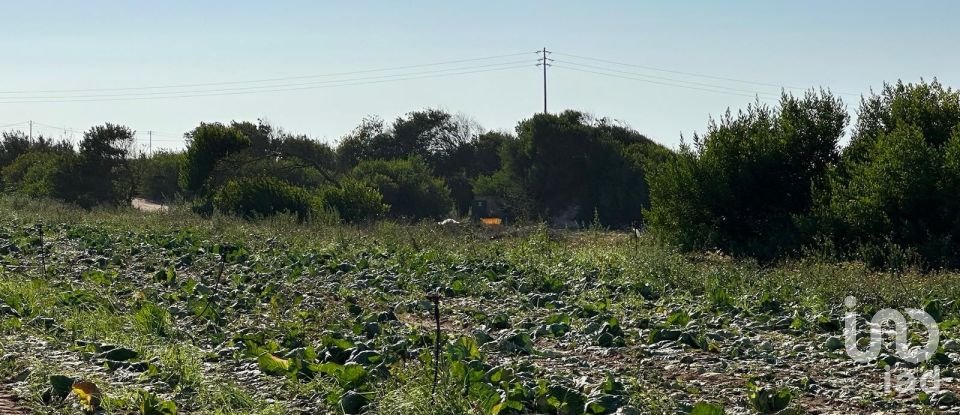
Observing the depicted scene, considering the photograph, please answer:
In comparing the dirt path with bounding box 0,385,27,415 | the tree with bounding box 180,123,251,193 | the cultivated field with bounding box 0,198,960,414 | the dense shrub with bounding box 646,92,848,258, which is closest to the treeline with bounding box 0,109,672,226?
the tree with bounding box 180,123,251,193

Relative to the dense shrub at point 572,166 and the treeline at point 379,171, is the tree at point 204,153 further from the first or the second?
the dense shrub at point 572,166

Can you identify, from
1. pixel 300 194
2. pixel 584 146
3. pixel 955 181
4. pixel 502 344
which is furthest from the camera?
pixel 584 146

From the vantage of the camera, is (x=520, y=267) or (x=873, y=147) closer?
(x=520, y=267)

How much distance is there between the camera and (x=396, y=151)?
2746 inches

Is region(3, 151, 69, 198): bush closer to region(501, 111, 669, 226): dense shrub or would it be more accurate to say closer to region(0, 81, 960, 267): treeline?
region(0, 81, 960, 267): treeline

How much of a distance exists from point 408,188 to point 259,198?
1281cm

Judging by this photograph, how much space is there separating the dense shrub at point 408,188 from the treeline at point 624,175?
0.08m

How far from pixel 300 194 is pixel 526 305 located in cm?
2551

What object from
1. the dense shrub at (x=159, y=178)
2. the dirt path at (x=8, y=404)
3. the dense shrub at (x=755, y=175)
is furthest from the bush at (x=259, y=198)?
the dirt path at (x=8, y=404)

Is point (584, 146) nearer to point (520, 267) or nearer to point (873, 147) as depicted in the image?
point (873, 147)

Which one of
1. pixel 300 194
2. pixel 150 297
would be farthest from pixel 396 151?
pixel 150 297

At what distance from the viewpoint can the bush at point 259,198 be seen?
117ft

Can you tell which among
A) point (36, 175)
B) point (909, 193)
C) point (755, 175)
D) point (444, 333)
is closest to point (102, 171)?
point (36, 175)

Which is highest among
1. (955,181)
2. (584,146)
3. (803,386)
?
(584,146)
